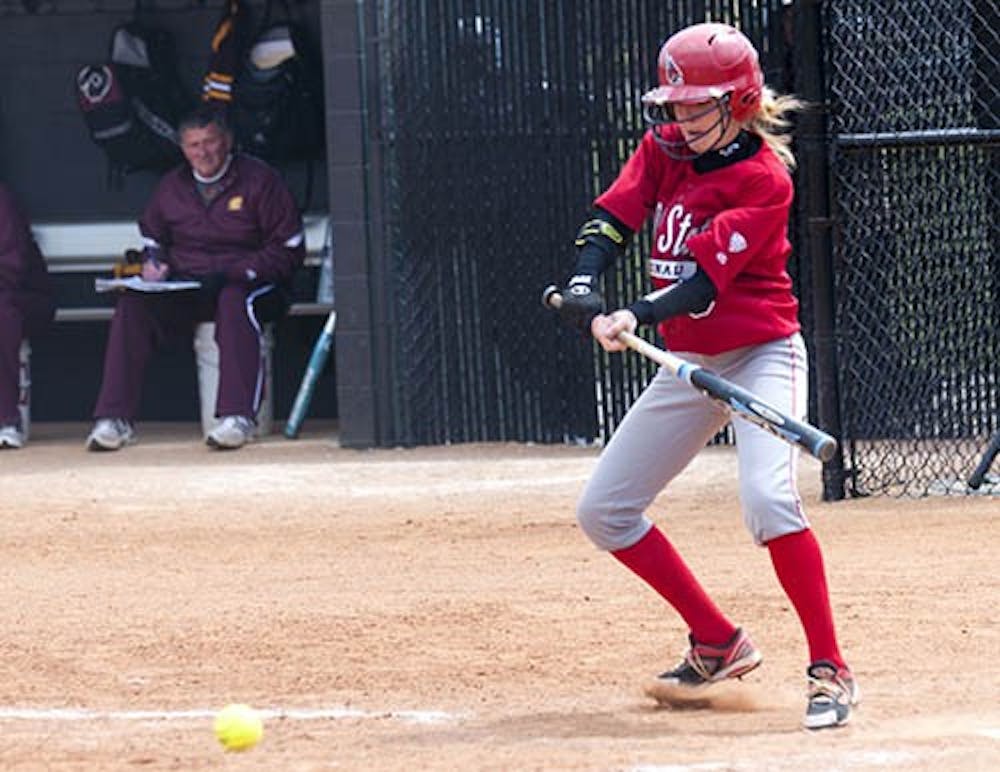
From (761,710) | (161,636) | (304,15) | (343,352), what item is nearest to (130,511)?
(343,352)

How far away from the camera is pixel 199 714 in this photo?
20.1 feet

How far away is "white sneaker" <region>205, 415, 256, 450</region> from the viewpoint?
1256 cm

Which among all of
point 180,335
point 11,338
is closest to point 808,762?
point 180,335

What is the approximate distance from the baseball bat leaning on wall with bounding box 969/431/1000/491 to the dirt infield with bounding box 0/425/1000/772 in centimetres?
20

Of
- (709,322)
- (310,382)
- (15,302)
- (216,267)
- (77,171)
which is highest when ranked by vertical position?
(77,171)

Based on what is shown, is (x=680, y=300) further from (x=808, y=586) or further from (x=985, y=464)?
(x=985, y=464)

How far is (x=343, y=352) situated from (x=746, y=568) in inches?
182

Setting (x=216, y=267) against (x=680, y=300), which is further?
(x=216, y=267)

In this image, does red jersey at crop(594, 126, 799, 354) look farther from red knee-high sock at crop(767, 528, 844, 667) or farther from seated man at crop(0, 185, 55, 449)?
seated man at crop(0, 185, 55, 449)

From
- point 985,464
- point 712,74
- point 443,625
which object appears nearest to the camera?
point 712,74

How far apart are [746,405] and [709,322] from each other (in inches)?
14.5

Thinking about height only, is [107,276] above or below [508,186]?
below

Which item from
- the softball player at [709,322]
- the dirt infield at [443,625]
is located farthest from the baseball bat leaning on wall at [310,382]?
the softball player at [709,322]

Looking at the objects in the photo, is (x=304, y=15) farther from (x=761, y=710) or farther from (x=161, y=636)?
(x=761, y=710)
